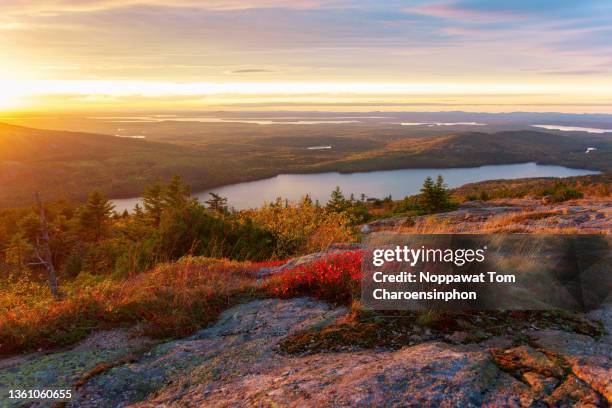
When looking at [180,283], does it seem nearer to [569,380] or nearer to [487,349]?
[487,349]

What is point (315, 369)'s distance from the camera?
4652mm

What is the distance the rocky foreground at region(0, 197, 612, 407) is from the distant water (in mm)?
80259

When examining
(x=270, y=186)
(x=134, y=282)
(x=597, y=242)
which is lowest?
(x=270, y=186)

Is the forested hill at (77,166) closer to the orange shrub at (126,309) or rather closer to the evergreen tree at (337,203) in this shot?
the evergreen tree at (337,203)

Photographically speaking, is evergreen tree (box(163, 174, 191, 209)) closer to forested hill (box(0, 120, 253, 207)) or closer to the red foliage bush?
the red foliage bush

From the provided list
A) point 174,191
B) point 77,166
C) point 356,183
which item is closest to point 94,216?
point 174,191

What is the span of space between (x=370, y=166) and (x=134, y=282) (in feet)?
501

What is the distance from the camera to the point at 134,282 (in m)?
8.54

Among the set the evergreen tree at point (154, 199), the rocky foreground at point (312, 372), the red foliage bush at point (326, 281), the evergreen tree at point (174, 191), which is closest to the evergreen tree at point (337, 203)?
the evergreen tree at point (174, 191)

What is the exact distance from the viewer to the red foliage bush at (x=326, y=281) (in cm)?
714

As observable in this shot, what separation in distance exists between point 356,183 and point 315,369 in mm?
A: 118376

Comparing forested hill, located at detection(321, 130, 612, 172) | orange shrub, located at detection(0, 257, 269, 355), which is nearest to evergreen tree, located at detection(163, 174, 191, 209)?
orange shrub, located at detection(0, 257, 269, 355)

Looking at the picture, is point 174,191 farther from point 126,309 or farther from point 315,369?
point 315,369

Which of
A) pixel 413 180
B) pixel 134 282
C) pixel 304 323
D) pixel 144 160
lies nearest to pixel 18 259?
pixel 134 282
